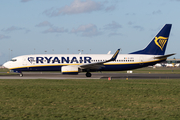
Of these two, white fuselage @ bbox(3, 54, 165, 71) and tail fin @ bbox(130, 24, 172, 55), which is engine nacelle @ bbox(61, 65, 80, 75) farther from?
tail fin @ bbox(130, 24, 172, 55)

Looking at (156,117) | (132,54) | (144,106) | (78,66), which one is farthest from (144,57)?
(156,117)

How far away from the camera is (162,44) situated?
42.2 metres

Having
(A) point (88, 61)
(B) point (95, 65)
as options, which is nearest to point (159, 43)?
Answer: (B) point (95, 65)

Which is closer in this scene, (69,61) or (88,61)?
(69,61)

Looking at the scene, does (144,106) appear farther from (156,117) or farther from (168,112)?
(156,117)

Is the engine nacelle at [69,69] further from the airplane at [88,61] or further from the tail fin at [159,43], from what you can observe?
the tail fin at [159,43]

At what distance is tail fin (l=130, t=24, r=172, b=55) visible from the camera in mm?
42000

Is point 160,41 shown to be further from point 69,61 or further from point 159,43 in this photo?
point 69,61

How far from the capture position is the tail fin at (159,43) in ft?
138

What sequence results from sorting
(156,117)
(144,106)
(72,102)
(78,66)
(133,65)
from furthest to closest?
(133,65)
(78,66)
(72,102)
(144,106)
(156,117)

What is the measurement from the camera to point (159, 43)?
42.2 meters

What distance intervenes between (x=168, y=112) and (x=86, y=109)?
13.4ft

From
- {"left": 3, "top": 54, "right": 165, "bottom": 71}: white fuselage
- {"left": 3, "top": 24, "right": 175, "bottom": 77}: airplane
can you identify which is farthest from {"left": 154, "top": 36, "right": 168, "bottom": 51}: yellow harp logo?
{"left": 3, "top": 54, "right": 165, "bottom": 71}: white fuselage

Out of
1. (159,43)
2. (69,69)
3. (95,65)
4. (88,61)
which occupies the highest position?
(159,43)
